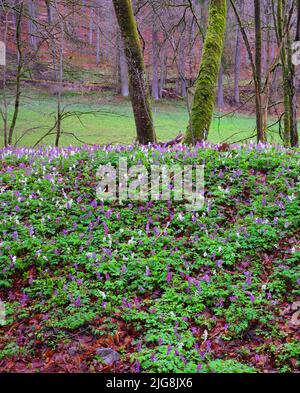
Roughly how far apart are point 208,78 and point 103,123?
60.1ft

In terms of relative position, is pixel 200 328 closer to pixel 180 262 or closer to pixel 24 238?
pixel 180 262

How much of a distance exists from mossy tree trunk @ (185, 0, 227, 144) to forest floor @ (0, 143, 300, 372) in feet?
10.5

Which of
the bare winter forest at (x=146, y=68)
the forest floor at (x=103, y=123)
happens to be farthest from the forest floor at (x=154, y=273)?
the forest floor at (x=103, y=123)

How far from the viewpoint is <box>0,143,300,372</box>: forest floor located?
13.9ft

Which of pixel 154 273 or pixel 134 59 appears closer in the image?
pixel 154 273

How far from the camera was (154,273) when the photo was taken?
17.0 feet

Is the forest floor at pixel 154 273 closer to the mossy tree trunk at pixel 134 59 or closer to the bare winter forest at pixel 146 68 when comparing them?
the bare winter forest at pixel 146 68

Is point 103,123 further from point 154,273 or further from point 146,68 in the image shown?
point 154,273

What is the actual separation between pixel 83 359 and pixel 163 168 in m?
3.82

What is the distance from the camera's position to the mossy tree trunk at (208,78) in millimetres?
10734

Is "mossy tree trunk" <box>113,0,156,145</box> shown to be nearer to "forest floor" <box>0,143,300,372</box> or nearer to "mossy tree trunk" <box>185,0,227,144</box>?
"mossy tree trunk" <box>185,0,227,144</box>

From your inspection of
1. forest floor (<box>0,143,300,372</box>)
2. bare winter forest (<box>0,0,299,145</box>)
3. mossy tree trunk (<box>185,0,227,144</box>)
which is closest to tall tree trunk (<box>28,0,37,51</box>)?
bare winter forest (<box>0,0,299,145</box>)

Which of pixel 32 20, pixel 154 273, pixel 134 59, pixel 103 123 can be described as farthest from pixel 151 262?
pixel 103 123

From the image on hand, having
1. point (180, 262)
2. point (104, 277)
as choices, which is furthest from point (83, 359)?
point (180, 262)
